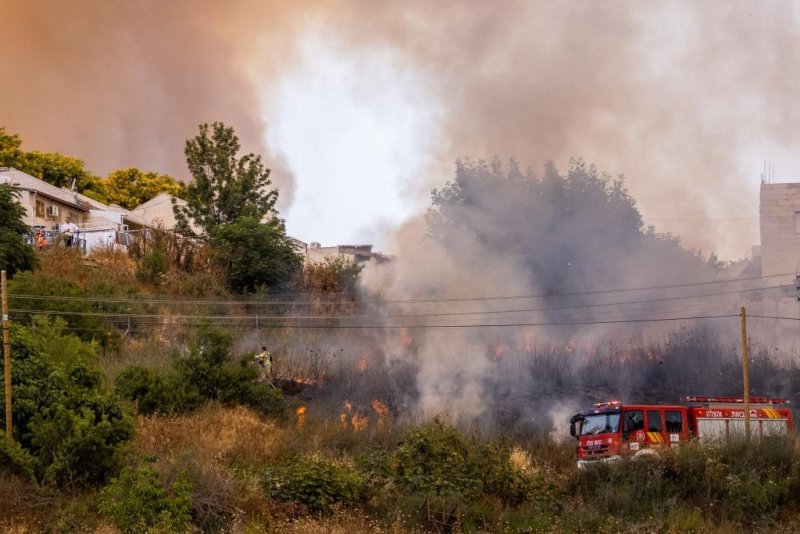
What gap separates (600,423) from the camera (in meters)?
32.3

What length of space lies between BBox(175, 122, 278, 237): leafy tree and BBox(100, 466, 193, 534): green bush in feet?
110

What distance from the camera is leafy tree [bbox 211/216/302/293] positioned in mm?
52875

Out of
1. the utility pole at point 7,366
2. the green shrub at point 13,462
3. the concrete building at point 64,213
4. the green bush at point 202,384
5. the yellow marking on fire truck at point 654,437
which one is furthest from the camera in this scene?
the concrete building at point 64,213

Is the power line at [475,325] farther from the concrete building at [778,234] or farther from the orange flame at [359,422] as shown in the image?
the orange flame at [359,422]

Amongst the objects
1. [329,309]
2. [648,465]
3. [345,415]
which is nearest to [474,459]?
[648,465]

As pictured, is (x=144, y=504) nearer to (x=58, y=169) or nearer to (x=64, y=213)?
(x=64, y=213)

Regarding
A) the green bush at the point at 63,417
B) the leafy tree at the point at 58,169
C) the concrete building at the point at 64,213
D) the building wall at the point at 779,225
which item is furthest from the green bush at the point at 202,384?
the leafy tree at the point at 58,169

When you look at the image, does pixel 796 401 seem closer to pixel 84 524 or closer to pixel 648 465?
pixel 648 465

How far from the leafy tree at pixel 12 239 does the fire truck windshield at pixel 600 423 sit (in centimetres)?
2323

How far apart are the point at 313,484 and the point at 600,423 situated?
369 inches

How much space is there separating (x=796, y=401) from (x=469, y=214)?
17.0 meters

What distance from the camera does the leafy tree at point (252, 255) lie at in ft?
173

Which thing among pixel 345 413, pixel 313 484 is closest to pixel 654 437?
pixel 313 484

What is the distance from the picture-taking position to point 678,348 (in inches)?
1745
